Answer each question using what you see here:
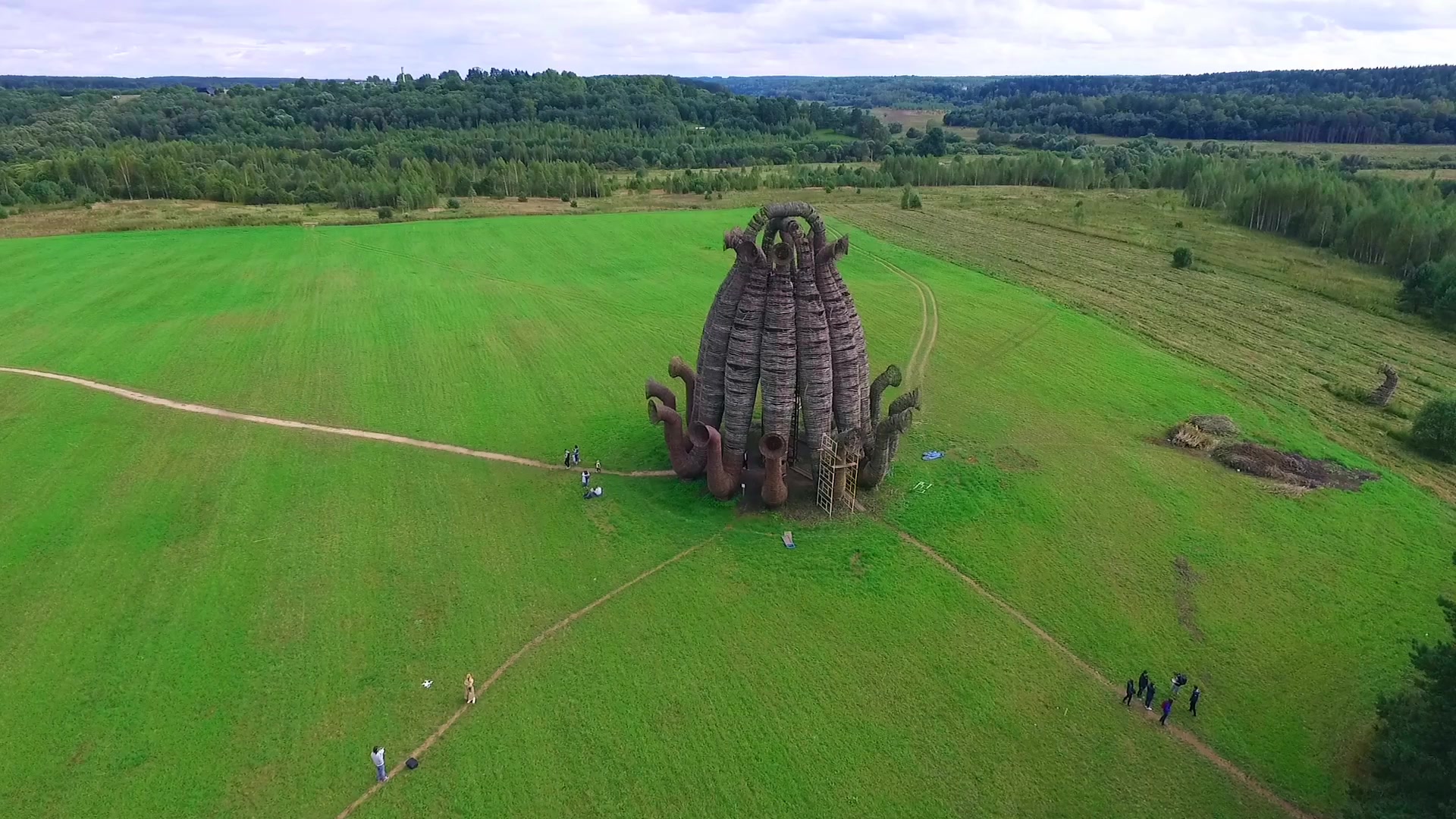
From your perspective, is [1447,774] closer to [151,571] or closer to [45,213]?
[151,571]

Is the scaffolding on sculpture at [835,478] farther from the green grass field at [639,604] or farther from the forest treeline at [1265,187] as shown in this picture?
the forest treeline at [1265,187]

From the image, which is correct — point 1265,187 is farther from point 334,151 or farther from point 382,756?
point 334,151

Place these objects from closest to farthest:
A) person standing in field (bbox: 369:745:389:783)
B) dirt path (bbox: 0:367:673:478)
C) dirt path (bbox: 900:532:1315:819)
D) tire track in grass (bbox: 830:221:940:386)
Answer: dirt path (bbox: 900:532:1315:819) → person standing in field (bbox: 369:745:389:783) → dirt path (bbox: 0:367:673:478) → tire track in grass (bbox: 830:221:940:386)

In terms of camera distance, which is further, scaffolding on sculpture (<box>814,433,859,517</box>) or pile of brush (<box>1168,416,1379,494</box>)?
pile of brush (<box>1168,416,1379,494</box>)

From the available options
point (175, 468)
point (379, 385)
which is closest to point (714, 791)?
point (175, 468)

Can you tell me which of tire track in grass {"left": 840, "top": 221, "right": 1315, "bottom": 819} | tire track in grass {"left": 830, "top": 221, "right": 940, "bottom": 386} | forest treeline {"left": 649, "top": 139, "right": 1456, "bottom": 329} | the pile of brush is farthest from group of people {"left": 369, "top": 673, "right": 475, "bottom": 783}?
forest treeline {"left": 649, "top": 139, "right": 1456, "bottom": 329}

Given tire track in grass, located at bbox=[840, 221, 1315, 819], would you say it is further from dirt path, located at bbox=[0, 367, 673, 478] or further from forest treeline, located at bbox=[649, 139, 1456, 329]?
forest treeline, located at bbox=[649, 139, 1456, 329]
